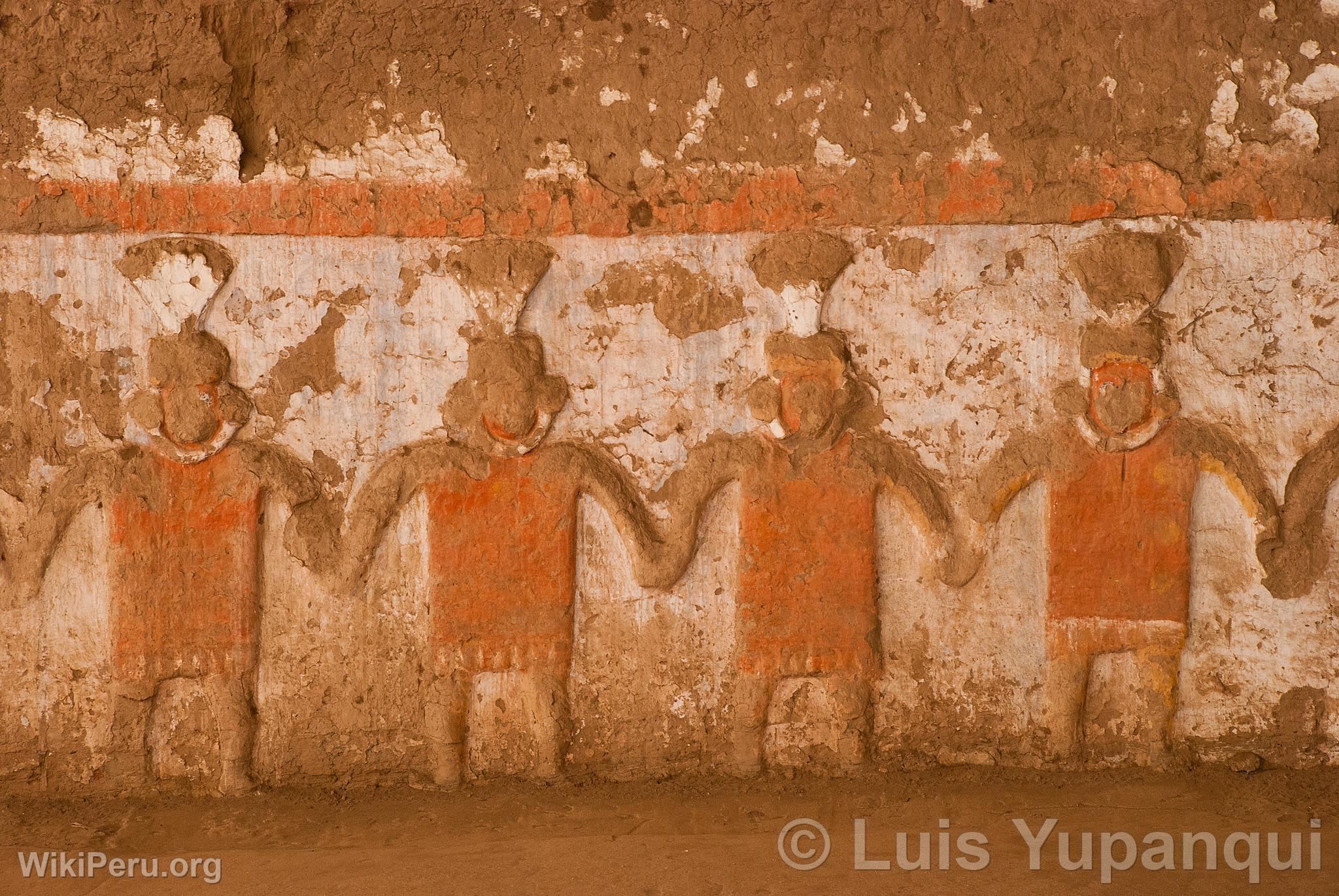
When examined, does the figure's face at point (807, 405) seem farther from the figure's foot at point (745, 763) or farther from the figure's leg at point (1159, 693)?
the figure's leg at point (1159, 693)

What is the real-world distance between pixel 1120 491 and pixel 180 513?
2.49 m

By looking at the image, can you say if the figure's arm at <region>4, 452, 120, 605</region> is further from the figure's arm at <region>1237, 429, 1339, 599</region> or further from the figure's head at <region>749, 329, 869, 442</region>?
the figure's arm at <region>1237, 429, 1339, 599</region>

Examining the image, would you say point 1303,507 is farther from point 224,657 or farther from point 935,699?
point 224,657

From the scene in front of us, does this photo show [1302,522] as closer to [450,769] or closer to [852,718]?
[852,718]

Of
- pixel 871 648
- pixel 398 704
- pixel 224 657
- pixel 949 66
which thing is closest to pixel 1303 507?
pixel 871 648

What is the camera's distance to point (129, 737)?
2.82 m

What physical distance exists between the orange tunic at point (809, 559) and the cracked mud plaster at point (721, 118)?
0.68 m

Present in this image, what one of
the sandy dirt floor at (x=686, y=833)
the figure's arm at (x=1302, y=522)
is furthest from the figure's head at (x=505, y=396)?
the figure's arm at (x=1302, y=522)

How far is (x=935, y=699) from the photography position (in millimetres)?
2900

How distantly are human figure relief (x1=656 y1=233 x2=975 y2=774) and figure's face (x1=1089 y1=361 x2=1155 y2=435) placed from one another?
49 cm

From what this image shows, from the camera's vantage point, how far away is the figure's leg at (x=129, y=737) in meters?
2.79

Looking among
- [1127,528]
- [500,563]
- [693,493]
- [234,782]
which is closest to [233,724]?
[234,782]

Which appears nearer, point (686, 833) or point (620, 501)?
point (686, 833)

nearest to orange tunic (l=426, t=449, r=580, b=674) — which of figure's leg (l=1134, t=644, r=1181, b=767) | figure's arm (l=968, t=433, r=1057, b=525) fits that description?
figure's arm (l=968, t=433, r=1057, b=525)
